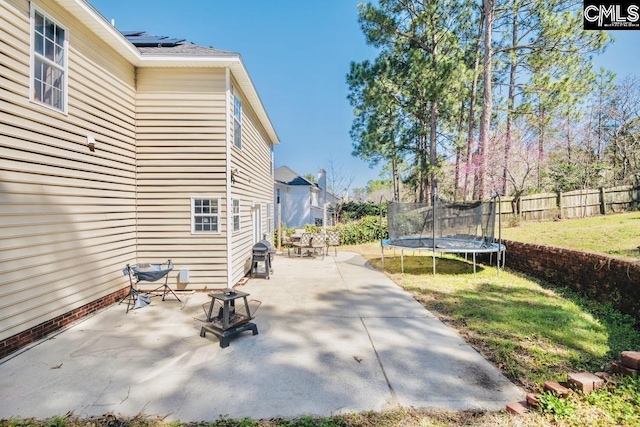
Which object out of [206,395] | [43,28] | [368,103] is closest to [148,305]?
[206,395]

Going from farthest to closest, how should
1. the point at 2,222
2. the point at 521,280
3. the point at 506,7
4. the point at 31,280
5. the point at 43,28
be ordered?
the point at 506,7 < the point at 521,280 < the point at 43,28 < the point at 31,280 < the point at 2,222

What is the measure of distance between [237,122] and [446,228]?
21.3 feet

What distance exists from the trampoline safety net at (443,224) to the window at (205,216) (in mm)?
5231

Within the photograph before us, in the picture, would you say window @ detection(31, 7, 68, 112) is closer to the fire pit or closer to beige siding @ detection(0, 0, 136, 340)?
beige siding @ detection(0, 0, 136, 340)

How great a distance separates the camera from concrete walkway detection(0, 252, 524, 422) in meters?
2.58

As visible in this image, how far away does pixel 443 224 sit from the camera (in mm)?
8695

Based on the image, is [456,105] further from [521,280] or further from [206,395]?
[206,395]

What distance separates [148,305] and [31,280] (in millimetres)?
1920

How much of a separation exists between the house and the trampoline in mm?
4652

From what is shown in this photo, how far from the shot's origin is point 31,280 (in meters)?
3.79

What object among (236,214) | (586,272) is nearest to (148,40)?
(236,214)

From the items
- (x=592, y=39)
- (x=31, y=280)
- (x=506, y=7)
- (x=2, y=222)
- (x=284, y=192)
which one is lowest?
(x=31, y=280)

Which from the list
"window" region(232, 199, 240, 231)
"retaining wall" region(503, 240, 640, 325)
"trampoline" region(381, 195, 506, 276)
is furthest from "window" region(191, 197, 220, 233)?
"retaining wall" region(503, 240, 640, 325)

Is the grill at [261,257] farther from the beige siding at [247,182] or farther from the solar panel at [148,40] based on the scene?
the solar panel at [148,40]
